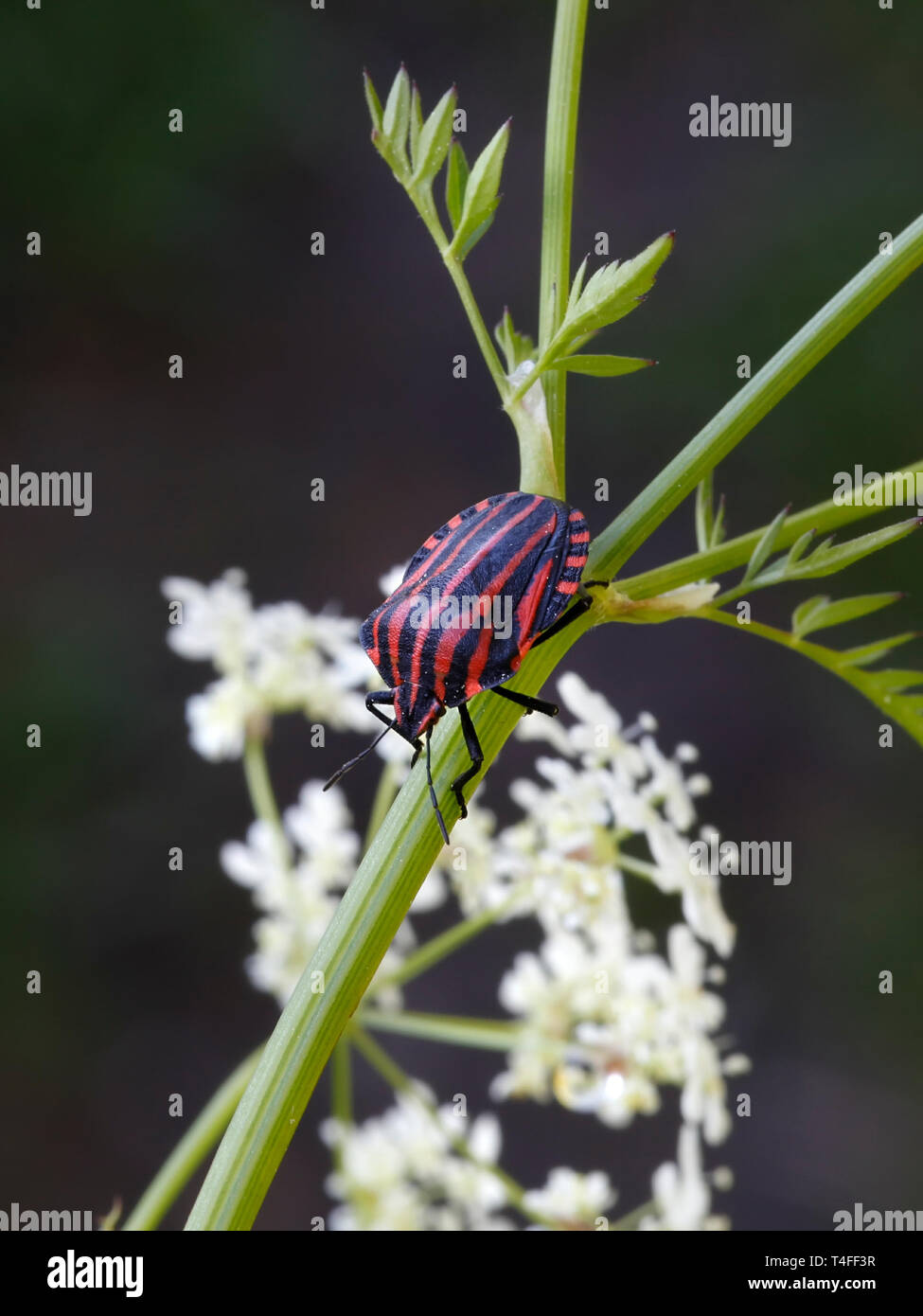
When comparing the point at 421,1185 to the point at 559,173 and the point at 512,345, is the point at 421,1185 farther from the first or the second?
the point at 559,173

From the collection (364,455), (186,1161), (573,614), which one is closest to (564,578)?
(573,614)

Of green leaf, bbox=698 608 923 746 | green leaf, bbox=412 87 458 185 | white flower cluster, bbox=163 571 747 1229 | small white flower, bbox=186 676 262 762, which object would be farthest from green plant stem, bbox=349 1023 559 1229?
green leaf, bbox=412 87 458 185

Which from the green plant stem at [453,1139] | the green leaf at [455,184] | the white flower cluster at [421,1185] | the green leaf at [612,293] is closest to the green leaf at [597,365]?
the green leaf at [612,293]

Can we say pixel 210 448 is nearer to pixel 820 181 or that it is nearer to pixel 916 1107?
pixel 820 181

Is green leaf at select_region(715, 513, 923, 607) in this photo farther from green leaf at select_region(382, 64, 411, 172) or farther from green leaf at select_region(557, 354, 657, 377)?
green leaf at select_region(382, 64, 411, 172)

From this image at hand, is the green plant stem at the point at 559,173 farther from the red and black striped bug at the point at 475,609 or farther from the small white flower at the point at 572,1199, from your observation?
the small white flower at the point at 572,1199
